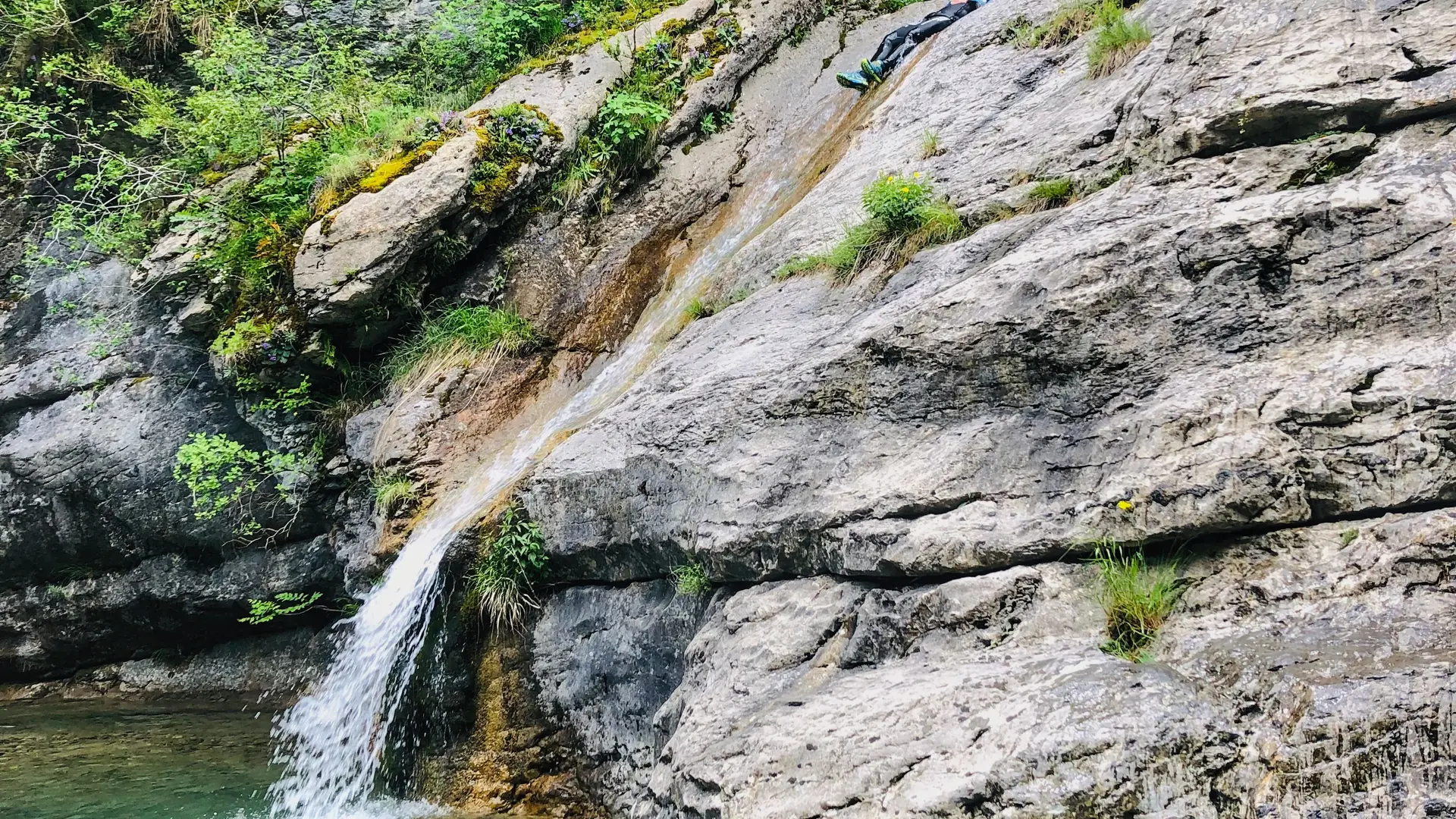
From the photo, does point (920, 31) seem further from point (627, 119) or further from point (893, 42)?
point (627, 119)

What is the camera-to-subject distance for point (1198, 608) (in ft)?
9.76

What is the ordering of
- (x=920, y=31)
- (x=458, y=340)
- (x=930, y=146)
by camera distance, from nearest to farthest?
(x=930, y=146) < (x=458, y=340) < (x=920, y=31)

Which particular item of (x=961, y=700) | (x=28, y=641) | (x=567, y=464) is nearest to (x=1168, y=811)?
(x=961, y=700)

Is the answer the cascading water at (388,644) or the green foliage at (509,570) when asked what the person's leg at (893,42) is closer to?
the cascading water at (388,644)

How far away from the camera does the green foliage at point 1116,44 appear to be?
18.4 ft

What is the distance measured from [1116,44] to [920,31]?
3.48m

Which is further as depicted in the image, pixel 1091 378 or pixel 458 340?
pixel 458 340

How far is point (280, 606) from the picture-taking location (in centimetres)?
867

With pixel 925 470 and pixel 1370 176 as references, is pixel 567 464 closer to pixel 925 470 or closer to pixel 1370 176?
pixel 925 470

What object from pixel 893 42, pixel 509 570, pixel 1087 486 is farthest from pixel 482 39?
pixel 1087 486

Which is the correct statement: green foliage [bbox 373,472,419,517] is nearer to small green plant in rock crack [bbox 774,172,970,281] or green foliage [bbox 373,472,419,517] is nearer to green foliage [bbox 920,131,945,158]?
small green plant in rock crack [bbox 774,172,970,281]

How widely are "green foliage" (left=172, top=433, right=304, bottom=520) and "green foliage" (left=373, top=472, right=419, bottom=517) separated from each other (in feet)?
5.23

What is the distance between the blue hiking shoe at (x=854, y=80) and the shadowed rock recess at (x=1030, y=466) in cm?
113

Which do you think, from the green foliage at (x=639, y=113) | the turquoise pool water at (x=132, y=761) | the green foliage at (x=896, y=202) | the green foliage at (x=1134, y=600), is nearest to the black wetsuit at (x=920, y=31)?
the green foliage at (x=639, y=113)
